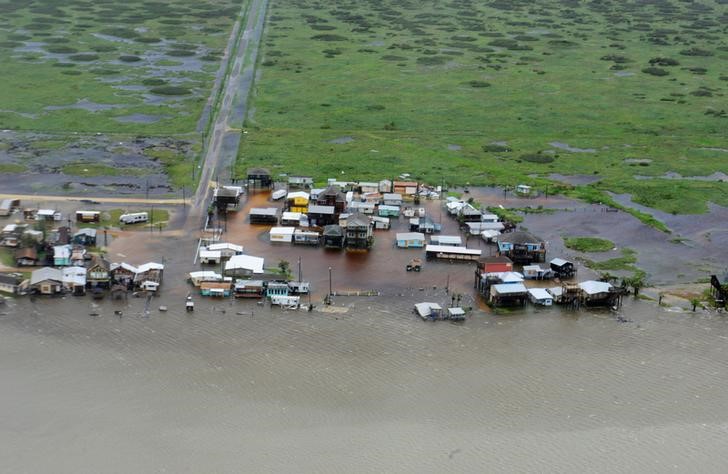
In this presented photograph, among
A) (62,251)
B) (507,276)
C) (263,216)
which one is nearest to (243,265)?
(263,216)

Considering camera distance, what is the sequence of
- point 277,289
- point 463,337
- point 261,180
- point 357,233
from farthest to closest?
point 261,180 → point 357,233 → point 277,289 → point 463,337

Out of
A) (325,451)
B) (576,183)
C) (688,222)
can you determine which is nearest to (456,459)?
(325,451)

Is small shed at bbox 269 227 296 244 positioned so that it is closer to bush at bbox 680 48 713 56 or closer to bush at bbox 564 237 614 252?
bush at bbox 564 237 614 252

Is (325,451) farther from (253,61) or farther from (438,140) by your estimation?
(253,61)

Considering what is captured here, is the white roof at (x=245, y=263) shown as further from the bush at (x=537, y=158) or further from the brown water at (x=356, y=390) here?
the bush at (x=537, y=158)

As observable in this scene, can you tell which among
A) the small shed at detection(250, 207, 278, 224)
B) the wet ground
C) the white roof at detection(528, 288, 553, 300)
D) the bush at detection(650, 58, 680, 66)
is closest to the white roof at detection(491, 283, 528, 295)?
the white roof at detection(528, 288, 553, 300)

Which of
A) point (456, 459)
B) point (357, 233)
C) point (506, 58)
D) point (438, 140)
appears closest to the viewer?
point (456, 459)
